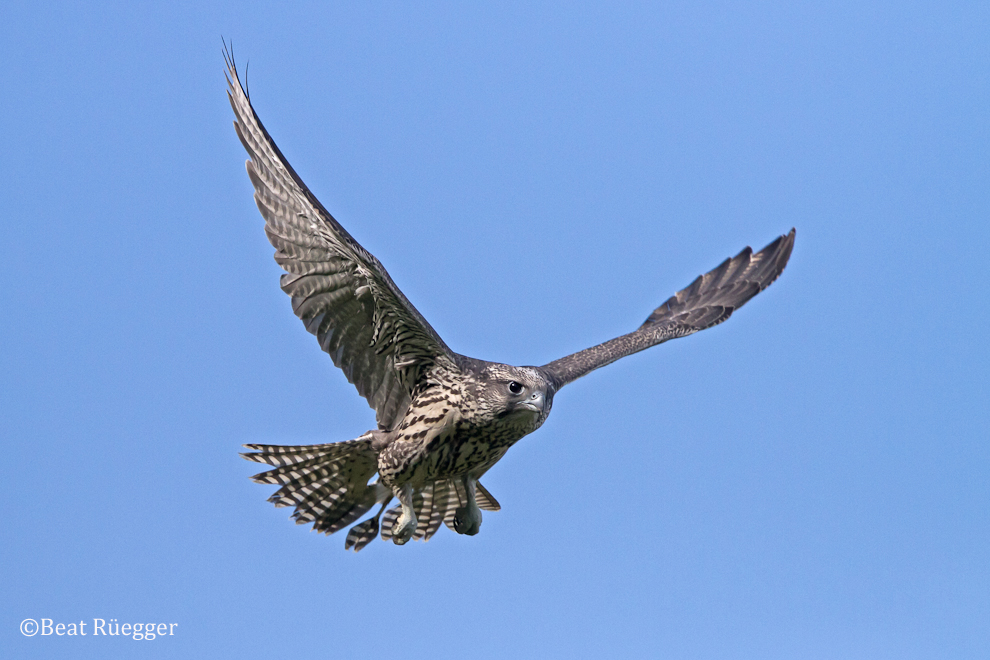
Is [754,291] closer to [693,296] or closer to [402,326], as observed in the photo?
[693,296]

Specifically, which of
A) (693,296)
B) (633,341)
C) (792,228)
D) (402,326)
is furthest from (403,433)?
(792,228)

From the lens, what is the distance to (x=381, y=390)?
9.86 m

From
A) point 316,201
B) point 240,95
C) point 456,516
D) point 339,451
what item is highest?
point 240,95

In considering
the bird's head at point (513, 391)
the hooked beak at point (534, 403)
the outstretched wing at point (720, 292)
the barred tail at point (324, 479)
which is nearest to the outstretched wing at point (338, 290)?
the barred tail at point (324, 479)

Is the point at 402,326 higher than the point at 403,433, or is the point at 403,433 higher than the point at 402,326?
the point at 402,326

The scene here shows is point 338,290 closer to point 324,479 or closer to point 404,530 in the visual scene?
point 324,479

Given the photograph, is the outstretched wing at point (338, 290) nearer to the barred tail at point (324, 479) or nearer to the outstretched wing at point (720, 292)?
the barred tail at point (324, 479)

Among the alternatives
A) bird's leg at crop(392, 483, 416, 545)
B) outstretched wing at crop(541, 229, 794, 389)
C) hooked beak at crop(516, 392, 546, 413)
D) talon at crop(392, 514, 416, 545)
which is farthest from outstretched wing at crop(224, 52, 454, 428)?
outstretched wing at crop(541, 229, 794, 389)

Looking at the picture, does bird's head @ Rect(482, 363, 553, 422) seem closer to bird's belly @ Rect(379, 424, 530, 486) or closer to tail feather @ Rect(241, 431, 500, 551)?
bird's belly @ Rect(379, 424, 530, 486)

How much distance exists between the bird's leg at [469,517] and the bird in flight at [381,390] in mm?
11

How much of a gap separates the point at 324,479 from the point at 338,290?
173 centimetres

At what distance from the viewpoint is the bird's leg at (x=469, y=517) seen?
31.9ft

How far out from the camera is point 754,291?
12461 mm

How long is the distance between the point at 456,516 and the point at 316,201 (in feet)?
9.73
